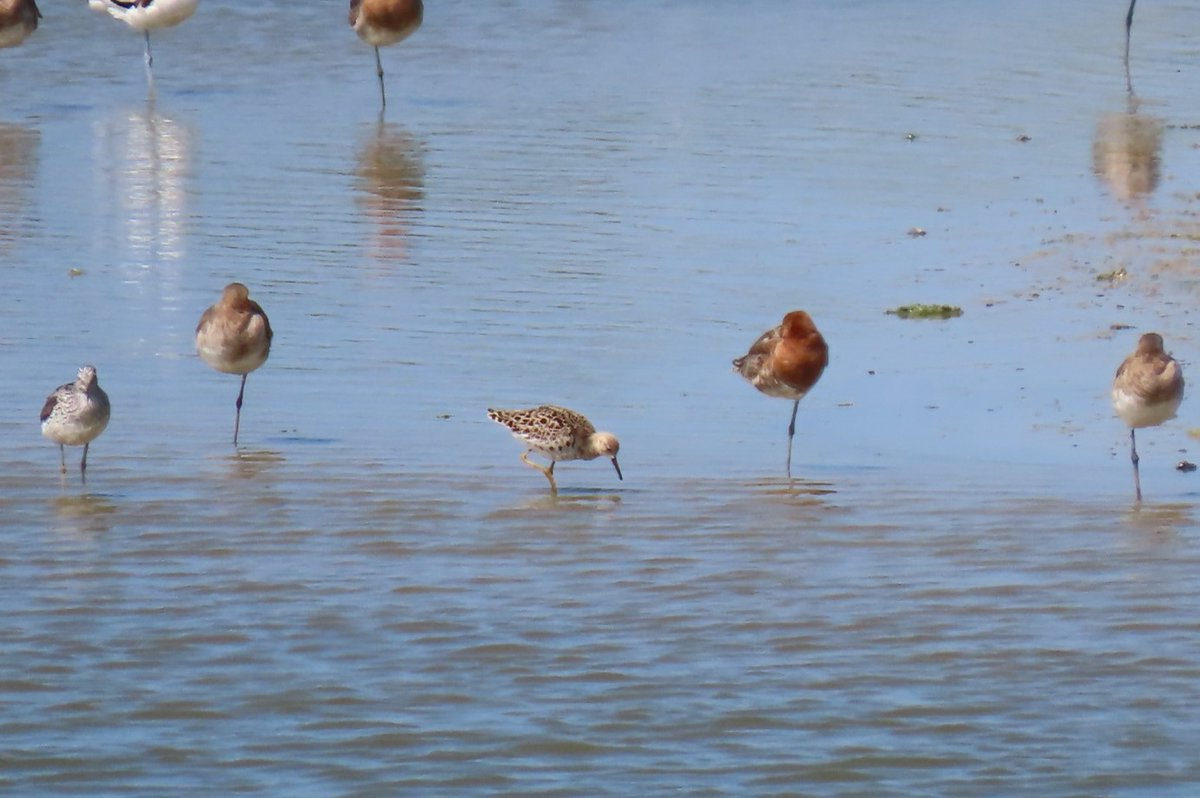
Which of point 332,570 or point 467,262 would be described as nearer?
point 332,570

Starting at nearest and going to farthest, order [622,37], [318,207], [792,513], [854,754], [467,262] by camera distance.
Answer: [854,754], [792,513], [467,262], [318,207], [622,37]

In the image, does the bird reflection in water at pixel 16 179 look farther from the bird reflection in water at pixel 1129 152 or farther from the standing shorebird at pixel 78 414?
the bird reflection in water at pixel 1129 152

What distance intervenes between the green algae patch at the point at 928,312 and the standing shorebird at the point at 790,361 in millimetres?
2054

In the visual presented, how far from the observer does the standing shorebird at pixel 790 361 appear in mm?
11836

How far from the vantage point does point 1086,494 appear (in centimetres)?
1072

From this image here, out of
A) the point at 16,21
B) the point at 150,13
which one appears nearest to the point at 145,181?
the point at 16,21

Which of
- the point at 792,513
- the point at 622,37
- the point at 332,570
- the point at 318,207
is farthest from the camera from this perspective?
the point at 622,37

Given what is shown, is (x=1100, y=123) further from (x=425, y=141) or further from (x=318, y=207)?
(x=318, y=207)

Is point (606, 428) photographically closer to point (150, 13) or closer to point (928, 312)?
point (928, 312)

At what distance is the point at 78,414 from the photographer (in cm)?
1048

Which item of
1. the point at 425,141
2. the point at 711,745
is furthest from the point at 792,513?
the point at 425,141

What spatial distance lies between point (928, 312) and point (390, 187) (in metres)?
5.28

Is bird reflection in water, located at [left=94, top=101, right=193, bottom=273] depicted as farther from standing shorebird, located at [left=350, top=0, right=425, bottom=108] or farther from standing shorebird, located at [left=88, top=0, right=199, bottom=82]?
standing shorebird, located at [left=350, top=0, right=425, bottom=108]

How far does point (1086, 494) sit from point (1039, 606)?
6.18ft
